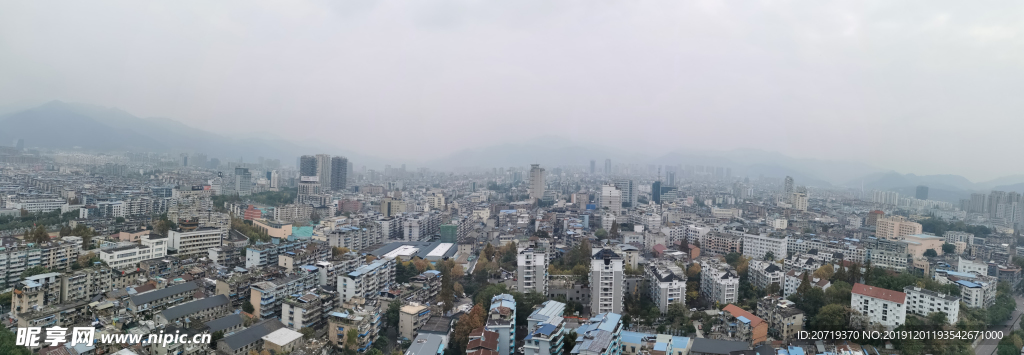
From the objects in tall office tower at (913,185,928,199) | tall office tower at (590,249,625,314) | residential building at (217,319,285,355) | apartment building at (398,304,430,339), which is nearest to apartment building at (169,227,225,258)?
residential building at (217,319,285,355)

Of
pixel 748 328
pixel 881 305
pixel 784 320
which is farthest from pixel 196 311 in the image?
pixel 881 305

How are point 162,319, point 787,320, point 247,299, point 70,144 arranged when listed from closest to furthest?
point 162,319 < point 787,320 < point 247,299 < point 70,144

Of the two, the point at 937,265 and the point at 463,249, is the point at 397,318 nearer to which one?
the point at 463,249

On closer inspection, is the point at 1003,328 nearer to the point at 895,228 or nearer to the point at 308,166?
the point at 895,228

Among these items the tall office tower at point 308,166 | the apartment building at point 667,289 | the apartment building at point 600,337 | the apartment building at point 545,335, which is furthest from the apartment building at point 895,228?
the tall office tower at point 308,166

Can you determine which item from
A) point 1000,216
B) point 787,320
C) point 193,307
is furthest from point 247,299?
point 1000,216

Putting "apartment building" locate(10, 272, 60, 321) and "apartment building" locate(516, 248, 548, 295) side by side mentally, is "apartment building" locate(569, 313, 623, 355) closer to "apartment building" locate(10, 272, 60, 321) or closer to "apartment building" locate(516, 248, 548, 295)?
"apartment building" locate(516, 248, 548, 295)

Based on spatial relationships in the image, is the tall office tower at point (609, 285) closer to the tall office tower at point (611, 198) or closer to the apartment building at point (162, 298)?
the apartment building at point (162, 298)

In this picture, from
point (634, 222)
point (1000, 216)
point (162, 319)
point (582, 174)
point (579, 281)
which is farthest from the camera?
point (582, 174)
